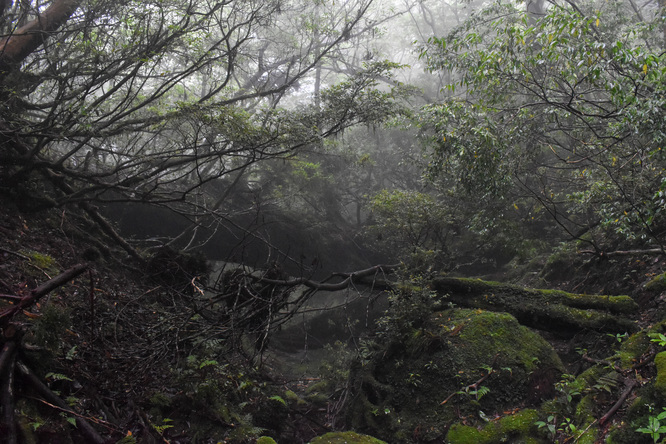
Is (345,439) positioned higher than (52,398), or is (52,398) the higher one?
(52,398)

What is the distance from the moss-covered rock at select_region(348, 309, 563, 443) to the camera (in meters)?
4.91

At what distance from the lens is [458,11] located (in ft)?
72.3

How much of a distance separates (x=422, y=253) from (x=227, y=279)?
364cm

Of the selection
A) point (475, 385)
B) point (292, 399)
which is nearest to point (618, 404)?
point (475, 385)

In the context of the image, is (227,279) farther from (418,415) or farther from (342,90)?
(342,90)

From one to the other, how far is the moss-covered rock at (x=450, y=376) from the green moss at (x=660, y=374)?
5.32ft

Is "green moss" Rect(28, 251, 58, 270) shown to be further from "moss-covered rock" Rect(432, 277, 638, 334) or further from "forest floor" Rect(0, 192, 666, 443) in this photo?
"moss-covered rock" Rect(432, 277, 638, 334)

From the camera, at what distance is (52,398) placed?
9.61 feet

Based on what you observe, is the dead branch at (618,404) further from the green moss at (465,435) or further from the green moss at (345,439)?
the green moss at (345,439)

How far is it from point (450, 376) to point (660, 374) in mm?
2530

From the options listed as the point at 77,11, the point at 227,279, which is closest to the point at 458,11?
the point at 77,11

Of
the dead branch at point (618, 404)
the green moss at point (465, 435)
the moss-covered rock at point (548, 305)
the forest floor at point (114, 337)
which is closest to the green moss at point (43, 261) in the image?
the forest floor at point (114, 337)

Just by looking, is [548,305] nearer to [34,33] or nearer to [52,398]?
[52,398]

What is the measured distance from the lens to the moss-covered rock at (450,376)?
→ 4910 millimetres
